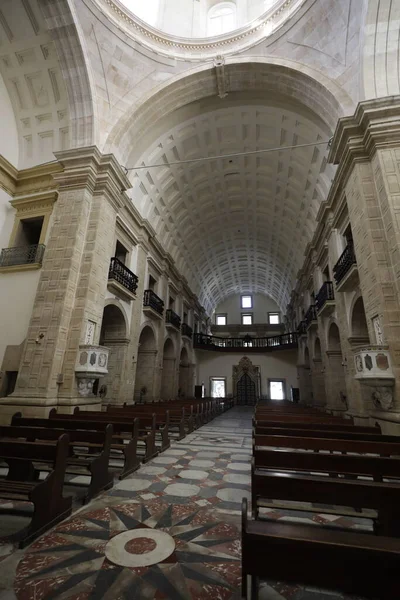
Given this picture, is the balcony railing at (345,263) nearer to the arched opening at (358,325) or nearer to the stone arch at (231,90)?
the arched opening at (358,325)

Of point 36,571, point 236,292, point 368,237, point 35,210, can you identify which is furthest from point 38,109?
point 236,292

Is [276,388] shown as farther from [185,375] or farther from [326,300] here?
[326,300]

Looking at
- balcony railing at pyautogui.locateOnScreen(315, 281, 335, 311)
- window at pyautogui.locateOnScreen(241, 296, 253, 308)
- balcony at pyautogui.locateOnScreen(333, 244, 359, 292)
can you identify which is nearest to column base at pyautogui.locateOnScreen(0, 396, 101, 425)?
balcony at pyautogui.locateOnScreen(333, 244, 359, 292)

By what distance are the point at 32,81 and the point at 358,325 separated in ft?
44.4

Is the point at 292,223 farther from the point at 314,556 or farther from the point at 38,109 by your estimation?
the point at 314,556

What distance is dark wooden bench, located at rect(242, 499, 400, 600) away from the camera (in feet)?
4.00

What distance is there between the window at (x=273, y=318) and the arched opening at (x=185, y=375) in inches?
473

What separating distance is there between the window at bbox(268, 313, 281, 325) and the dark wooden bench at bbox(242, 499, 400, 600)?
29.7 m

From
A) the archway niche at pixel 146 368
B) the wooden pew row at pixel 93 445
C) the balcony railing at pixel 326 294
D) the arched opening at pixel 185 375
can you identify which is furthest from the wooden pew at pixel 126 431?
the arched opening at pixel 185 375

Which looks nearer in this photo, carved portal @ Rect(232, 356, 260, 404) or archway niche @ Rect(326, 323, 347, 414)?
archway niche @ Rect(326, 323, 347, 414)

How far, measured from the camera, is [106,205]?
31.0ft

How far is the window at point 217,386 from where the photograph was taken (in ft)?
82.8

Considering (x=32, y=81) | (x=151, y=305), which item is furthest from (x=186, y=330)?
(x=32, y=81)

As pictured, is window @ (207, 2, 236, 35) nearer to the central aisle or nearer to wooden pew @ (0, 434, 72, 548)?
wooden pew @ (0, 434, 72, 548)
